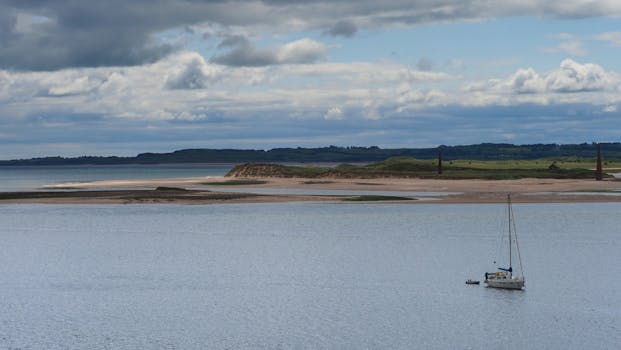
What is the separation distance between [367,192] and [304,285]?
78.8 meters

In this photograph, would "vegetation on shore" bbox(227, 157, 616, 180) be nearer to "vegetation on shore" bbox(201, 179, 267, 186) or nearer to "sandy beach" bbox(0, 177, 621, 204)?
"sandy beach" bbox(0, 177, 621, 204)

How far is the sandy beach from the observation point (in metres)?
113

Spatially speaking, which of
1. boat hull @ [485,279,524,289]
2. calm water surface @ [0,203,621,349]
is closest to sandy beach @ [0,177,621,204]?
calm water surface @ [0,203,621,349]

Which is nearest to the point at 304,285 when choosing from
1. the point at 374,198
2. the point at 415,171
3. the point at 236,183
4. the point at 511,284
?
the point at 511,284

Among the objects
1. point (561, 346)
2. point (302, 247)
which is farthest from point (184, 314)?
point (302, 247)

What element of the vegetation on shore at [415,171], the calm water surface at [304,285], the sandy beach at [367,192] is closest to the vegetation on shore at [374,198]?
the sandy beach at [367,192]

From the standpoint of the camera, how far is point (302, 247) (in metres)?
67.1

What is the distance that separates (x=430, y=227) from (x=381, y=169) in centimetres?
8010

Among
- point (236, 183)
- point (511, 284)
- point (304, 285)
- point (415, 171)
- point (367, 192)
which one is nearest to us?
point (511, 284)

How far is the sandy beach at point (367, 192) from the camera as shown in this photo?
11269cm

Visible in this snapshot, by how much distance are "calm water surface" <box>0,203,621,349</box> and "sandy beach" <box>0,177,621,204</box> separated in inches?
954

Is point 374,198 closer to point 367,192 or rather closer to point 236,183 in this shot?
point 367,192

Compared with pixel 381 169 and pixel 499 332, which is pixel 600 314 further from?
pixel 381 169

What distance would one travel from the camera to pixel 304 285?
50.1 metres
